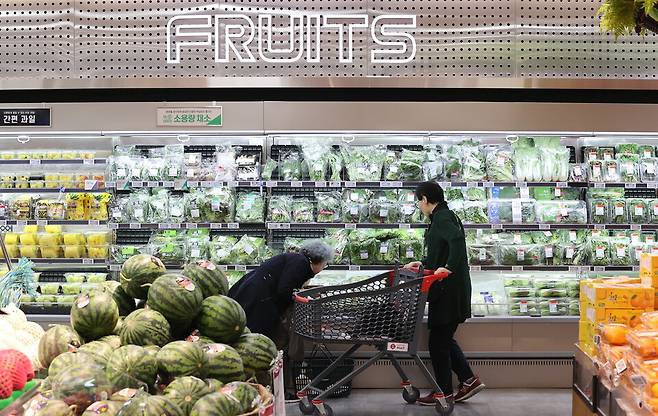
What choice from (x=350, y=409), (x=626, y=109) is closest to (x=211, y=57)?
(x=350, y=409)

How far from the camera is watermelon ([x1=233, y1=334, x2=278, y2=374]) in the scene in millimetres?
2186

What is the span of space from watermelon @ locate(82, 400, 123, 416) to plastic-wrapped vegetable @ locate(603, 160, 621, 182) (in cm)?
493

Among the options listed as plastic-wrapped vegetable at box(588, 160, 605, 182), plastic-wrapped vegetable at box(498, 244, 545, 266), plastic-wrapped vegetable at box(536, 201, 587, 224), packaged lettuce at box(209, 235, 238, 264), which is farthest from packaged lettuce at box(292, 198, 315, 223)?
plastic-wrapped vegetable at box(588, 160, 605, 182)

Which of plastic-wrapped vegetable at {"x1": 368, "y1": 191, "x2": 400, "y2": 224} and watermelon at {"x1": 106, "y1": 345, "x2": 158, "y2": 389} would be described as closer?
watermelon at {"x1": 106, "y1": 345, "x2": 158, "y2": 389}

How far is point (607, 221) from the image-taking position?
5.73 metres

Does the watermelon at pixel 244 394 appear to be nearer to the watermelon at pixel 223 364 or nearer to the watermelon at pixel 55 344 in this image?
the watermelon at pixel 223 364

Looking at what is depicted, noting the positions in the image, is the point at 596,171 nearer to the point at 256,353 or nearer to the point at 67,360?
the point at 256,353

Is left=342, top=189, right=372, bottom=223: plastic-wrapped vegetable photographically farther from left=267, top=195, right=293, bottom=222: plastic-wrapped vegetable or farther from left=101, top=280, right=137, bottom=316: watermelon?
left=101, top=280, right=137, bottom=316: watermelon

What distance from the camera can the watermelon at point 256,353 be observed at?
219 cm

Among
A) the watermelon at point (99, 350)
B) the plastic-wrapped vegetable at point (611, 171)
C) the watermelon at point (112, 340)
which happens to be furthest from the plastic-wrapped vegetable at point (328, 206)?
the watermelon at point (99, 350)

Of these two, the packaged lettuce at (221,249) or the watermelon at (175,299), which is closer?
the watermelon at (175,299)

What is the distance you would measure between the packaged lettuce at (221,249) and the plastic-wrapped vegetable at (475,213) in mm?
1922

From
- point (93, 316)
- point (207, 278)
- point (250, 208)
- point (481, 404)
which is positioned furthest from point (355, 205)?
point (93, 316)

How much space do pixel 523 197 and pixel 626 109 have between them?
1067mm
